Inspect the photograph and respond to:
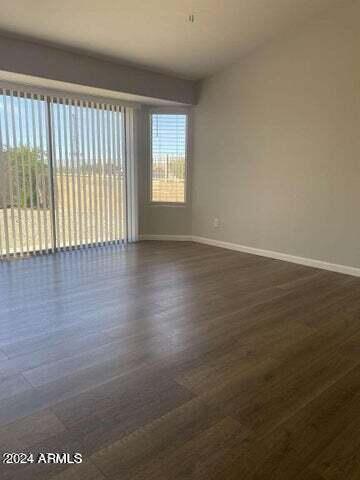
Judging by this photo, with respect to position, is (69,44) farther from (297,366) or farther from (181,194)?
(297,366)

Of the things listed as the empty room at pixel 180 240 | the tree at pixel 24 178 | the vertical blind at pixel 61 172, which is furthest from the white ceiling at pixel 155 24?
the tree at pixel 24 178

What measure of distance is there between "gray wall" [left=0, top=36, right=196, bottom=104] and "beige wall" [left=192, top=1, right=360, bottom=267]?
0.64 metres

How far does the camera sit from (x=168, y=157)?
606 cm

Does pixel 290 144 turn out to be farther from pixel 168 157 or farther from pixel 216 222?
pixel 168 157

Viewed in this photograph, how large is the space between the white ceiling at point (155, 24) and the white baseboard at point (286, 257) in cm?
271

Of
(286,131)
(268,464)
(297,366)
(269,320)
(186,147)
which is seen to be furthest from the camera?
(186,147)

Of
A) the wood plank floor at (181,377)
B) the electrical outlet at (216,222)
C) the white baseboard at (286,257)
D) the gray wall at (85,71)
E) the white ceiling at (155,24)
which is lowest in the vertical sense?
the wood plank floor at (181,377)

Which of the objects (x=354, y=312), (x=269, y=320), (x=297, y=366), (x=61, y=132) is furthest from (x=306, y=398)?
(x=61, y=132)

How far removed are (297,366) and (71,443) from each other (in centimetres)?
135

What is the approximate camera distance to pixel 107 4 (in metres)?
3.52

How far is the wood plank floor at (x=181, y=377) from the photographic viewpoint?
1.48 metres

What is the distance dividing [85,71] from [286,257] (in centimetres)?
352

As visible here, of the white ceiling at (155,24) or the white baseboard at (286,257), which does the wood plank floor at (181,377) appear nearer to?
the white baseboard at (286,257)

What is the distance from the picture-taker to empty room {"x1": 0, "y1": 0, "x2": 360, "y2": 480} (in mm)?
1622
